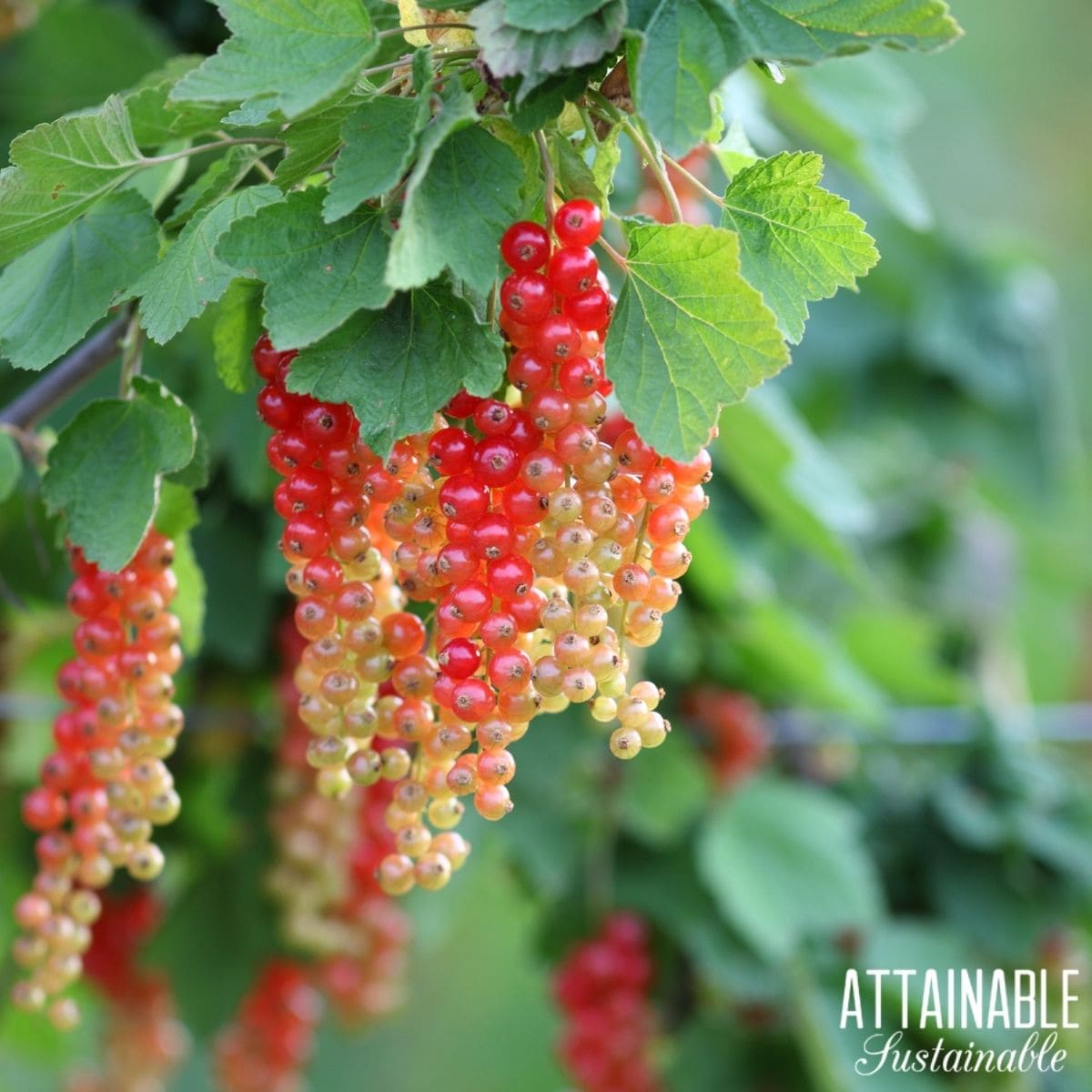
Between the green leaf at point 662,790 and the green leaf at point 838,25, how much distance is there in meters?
0.91

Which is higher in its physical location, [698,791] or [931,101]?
[698,791]

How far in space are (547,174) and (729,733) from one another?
3.25 ft

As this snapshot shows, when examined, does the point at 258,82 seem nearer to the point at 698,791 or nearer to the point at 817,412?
the point at 698,791

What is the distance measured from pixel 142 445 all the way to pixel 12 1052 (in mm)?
1297

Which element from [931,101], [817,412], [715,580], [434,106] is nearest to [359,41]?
[434,106]

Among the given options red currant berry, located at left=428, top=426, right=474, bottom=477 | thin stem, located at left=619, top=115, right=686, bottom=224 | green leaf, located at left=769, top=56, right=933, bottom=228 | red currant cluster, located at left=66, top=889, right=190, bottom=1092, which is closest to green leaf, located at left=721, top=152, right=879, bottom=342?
thin stem, located at left=619, top=115, right=686, bottom=224

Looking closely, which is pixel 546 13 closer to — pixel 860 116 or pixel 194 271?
pixel 194 271

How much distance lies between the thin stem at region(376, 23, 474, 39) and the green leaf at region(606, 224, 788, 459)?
0.35 feet

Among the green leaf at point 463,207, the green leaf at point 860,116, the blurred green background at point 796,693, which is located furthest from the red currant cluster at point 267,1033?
the green leaf at point 463,207

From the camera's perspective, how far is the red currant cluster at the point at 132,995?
1443 millimetres

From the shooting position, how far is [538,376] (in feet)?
1.80

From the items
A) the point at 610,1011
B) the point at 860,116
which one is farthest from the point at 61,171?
the point at 610,1011

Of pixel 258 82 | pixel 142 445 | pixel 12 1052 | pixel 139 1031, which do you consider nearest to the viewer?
pixel 258 82

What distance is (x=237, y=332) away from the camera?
63cm
